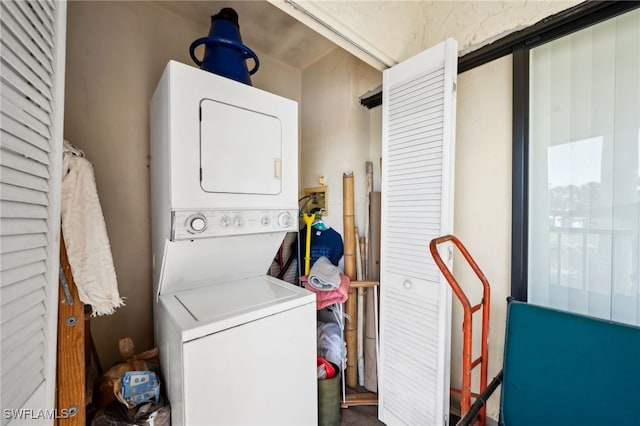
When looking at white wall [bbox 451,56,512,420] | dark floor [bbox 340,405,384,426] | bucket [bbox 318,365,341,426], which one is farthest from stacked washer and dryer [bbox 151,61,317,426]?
white wall [bbox 451,56,512,420]

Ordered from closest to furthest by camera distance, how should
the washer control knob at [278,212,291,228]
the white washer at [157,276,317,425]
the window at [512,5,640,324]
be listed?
the white washer at [157,276,317,425], the window at [512,5,640,324], the washer control knob at [278,212,291,228]

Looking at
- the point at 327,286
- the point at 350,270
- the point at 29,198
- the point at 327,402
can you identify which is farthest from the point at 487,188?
the point at 29,198

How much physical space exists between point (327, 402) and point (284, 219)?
149 centimetres

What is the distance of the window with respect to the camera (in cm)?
131

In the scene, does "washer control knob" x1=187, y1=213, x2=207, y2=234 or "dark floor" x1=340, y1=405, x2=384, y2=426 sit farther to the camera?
"dark floor" x1=340, y1=405, x2=384, y2=426

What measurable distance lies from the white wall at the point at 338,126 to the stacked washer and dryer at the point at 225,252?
927 millimetres

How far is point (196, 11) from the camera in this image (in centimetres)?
225

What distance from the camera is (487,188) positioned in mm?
1812

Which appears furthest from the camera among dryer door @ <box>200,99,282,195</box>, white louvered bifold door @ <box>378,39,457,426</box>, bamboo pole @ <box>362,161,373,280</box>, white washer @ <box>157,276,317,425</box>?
bamboo pole @ <box>362,161,373,280</box>

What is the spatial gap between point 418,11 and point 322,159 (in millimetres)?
1593

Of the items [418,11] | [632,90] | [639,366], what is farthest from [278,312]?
[418,11]

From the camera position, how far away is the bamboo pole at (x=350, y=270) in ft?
7.77

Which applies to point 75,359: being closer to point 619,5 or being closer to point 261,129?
point 261,129

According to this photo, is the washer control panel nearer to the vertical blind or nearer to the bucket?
the bucket
